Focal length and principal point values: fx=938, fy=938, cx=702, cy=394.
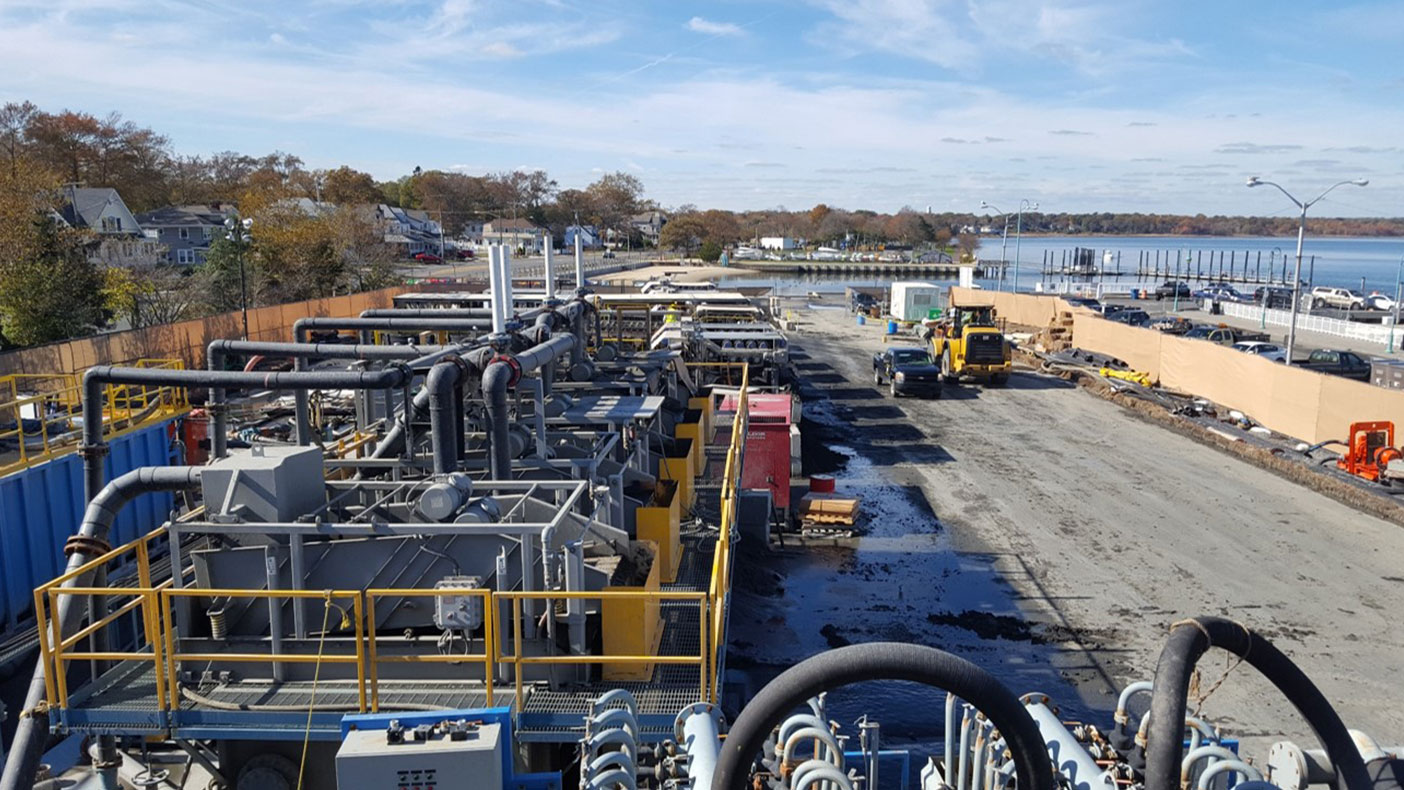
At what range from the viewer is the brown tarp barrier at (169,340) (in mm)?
25969

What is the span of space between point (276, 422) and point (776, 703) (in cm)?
2168

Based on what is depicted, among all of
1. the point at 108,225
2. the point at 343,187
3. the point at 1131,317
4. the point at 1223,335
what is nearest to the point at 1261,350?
the point at 1223,335

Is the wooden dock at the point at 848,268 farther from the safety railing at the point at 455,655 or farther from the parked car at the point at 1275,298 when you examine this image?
the safety railing at the point at 455,655

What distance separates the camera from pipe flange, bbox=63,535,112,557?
853 cm

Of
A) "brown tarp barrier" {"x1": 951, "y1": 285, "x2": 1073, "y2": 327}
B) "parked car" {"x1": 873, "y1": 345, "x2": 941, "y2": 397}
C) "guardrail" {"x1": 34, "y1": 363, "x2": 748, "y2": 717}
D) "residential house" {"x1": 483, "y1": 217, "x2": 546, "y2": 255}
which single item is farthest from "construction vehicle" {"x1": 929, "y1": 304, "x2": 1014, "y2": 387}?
"residential house" {"x1": 483, "y1": 217, "x2": 546, "y2": 255}

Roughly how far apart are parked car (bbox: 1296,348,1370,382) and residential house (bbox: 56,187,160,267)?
170 feet

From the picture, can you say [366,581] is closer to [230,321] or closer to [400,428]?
[400,428]

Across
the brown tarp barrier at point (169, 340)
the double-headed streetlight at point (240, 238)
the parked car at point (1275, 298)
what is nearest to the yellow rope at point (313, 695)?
the brown tarp barrier at point (169, 340)

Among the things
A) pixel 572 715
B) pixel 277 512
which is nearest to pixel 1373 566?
pixel 572 715

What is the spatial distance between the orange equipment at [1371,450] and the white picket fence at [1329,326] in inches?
903

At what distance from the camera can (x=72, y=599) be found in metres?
8.48

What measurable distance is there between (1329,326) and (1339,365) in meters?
21.7

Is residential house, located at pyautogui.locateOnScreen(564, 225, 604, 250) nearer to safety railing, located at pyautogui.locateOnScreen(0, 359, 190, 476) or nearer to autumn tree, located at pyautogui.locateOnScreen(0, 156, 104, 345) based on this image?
autumn tree, located at pyautogui.locateOnScreen(0, 156, 104, 345)

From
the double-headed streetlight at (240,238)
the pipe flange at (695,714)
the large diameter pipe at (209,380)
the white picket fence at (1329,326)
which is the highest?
the double-headed streetlight at (240,238)
